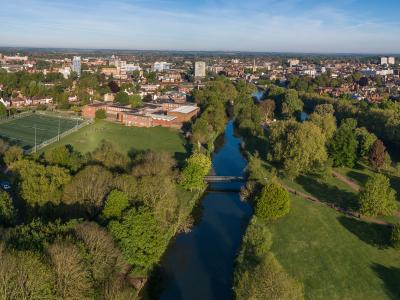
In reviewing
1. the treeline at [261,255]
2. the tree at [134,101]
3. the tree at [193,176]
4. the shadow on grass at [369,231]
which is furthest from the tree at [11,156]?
the tree at [134,101]

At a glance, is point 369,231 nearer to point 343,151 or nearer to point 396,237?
point 396,237

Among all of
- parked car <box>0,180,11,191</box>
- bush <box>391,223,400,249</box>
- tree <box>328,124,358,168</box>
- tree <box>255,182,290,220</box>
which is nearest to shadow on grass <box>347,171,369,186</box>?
tree <box>328,124,358,168</box>

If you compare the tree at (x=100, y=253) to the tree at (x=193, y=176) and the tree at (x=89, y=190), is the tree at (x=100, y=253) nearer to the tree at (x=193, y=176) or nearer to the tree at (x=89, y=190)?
the tree at (x=89, y=190)

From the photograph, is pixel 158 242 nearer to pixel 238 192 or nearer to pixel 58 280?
pixel 58 280

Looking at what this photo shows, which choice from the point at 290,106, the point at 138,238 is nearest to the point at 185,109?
the point at 290,106

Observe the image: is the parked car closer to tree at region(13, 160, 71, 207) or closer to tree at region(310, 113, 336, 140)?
tree at region(13, 160, 71, 207)

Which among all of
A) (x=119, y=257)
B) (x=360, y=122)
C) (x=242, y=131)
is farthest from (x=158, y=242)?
(x=360, y=122)

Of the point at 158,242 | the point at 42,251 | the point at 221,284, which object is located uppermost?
the point at 42,251
